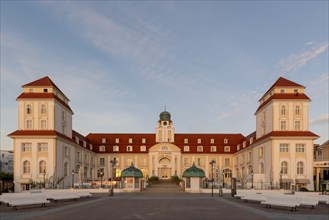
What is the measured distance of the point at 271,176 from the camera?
2218 inches

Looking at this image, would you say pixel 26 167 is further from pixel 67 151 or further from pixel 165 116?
pixel 165 116

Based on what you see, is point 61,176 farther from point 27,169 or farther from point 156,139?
point 156,139

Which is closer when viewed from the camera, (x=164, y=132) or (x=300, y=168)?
(x=300, y=168)

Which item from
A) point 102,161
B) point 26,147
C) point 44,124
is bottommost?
point 102,161

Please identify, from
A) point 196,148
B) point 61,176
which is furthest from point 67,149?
point 196,148

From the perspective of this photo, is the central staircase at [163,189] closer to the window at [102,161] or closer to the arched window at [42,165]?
the arched window at [42,165]

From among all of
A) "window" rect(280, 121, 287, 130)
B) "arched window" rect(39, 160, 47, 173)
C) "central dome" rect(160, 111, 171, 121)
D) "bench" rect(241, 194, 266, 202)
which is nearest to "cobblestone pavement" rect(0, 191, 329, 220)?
"bench" rect(241, 194, 266, 202)

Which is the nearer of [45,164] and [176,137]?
[45,164]

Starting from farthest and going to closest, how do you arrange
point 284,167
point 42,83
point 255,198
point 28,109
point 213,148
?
point 213,148, point 42,83, point 28,109, point 284,167, point 255,198

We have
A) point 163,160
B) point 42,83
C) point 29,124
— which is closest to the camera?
point 29,124

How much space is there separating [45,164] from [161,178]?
37.4 metres

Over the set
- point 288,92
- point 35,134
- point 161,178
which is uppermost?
point 288,92

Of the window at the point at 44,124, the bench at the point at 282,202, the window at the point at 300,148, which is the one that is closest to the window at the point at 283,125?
the window at the point at 300,148

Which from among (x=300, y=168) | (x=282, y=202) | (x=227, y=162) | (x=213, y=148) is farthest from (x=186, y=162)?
(x=282, y=202)
